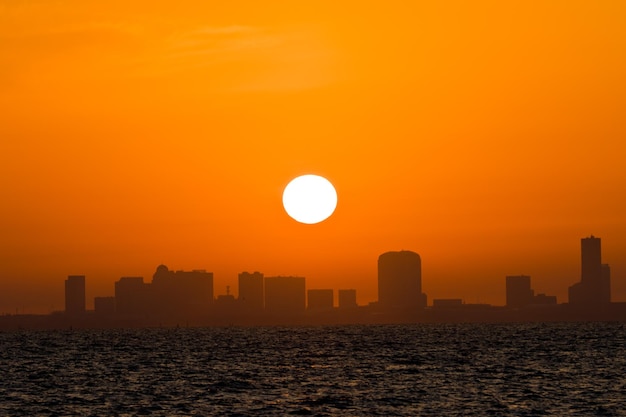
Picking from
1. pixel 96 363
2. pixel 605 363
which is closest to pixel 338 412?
pixel 605 363

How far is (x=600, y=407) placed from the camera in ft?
319

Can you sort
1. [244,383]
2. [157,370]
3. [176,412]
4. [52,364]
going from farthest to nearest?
1. [52,364]
2. [157,370]
3. [244,383]
4. [176,412]

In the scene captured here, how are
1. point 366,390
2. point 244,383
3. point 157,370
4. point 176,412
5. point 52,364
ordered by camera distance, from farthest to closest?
point 52,364 < point 157,370 < point 244,383 < point 366,390 < point 176,412

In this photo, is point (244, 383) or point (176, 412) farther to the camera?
point (244, 383)

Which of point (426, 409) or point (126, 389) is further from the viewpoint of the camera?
point (126, 389)

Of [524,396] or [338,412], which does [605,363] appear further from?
[338,412]

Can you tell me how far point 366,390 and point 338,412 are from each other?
70.7 ft

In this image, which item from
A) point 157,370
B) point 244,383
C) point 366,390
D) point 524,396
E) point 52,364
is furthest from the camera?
point 52,364

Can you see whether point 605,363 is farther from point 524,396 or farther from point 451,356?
point 524,396

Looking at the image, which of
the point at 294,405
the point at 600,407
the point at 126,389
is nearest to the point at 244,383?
the point at 126,389

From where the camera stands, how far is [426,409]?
9794 centimetres

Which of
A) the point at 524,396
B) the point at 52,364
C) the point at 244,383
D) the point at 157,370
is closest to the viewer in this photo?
the point at 524,396

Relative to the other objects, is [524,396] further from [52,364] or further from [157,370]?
[52,364]

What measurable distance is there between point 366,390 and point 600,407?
96.0ft
